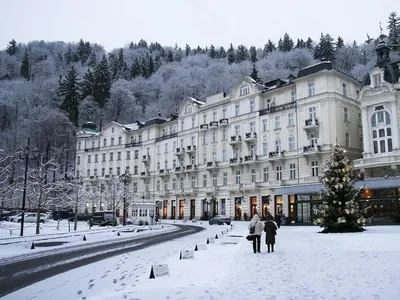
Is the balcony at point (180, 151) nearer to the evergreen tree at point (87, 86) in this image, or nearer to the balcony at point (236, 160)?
the balcony at point (236, 160)

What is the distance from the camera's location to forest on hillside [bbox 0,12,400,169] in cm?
9781

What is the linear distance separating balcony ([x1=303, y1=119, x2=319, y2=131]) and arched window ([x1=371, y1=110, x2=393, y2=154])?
689 cm

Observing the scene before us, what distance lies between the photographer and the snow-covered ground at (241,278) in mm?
9359

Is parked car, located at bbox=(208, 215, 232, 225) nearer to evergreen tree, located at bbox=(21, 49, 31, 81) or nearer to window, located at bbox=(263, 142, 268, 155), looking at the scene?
window, located at bbox=(263, 142, 268, 155)

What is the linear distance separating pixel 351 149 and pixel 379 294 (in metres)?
46.2

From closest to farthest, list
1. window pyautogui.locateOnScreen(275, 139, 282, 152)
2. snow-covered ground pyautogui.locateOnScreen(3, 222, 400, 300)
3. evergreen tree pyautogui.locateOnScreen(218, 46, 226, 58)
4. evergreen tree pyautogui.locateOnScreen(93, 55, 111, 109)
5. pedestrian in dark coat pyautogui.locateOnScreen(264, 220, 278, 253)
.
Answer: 1. snow-covered ground pyautogui.locateOnScreen(3, 222, 400, 300)
2. pedestrian in dark coat pyautogui.locateOnScreen(264, 220, 278, 253)
3. window pyautogui.locateOnScreen(275, 139, 282, 152)
4. evergreen tree pyautogui.locateOnScreen(93, 55, 111, 109)
5. evergreen tree pyautogui.locateOnScreen(218, 46, 226, 58)

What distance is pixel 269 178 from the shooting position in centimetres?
5681

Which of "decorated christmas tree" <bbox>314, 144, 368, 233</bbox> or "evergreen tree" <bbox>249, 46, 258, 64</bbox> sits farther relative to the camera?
"evergreen tree" <bbox>249, 46, 258, 64</bbox>

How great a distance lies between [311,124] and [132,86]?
77.9 metres

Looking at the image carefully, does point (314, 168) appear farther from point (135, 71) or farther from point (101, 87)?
point (135, 71)

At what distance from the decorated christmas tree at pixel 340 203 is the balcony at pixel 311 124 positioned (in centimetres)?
2255

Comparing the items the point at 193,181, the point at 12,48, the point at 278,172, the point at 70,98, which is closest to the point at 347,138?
the point at 278,172

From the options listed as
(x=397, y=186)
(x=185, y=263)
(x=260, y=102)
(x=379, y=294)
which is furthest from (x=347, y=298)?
(x=260, y=102)

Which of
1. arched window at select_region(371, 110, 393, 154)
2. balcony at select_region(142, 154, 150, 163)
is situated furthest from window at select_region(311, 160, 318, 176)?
balcony at select_region(142, 154, 150, 163)
